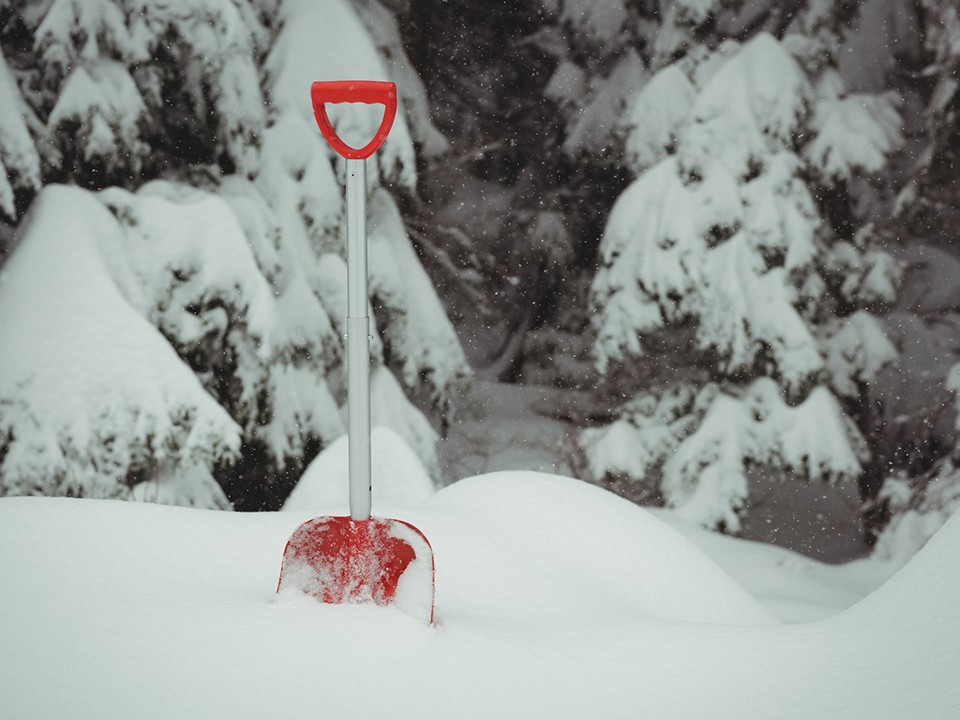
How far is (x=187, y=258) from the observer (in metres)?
5.41

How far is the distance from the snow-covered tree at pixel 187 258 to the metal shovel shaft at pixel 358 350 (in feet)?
10.2

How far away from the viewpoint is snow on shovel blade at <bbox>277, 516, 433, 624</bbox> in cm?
195

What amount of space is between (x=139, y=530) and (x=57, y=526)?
0.18 meters

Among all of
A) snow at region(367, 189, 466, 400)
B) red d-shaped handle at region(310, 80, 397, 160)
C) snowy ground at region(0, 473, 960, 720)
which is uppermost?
red d-shaped handle at region(310, 80, 397, 160)

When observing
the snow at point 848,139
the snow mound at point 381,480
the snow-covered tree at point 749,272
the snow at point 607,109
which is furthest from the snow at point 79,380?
the snow at point 607,109

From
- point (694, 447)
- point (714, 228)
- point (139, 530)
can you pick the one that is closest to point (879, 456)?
point (694, 447)

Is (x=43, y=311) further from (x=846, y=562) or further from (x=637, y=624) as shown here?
(x=846, y=562)

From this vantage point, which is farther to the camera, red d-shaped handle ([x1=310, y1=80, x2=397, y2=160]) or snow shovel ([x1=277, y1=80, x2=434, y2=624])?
red d-shaped handle ([x1=310, y1=80, x2=397, y2=160])

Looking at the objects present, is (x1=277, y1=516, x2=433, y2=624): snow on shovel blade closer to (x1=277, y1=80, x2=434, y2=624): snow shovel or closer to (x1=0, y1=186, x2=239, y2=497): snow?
(x1=277, y1=80, x2=434, y2=624): snow shovel

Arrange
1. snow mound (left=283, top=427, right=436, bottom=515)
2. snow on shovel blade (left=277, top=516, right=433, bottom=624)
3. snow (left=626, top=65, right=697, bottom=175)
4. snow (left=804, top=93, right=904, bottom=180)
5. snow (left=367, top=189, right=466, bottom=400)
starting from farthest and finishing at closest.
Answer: snow (left=626, top=65, right=697, bottom=175) < snow (left=804, top=93, right=904, bottom=180) < snow (left=367, top=189, right=466, bottom=400) < snow mound (left=283, top=427, right=436, bottom=515) < snow on shovel blade (left=277, top=516, right=433, bottom=624)

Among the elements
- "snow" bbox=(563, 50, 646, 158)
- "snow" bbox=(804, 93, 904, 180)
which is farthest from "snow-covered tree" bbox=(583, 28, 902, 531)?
"snow" bbox=(563, 50, 646, 158)

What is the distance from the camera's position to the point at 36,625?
1.78 m

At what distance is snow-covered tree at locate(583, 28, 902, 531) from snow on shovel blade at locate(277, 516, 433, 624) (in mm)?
5591

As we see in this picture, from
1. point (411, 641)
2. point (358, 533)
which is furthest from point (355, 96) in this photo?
point (411, 641)
